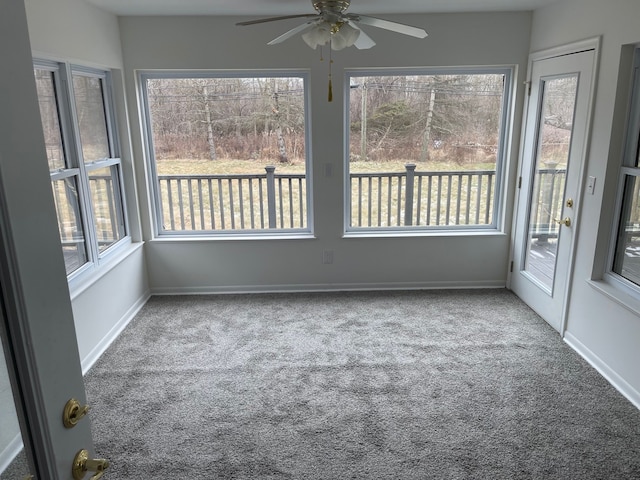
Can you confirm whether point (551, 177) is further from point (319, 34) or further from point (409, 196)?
point (319, 34)

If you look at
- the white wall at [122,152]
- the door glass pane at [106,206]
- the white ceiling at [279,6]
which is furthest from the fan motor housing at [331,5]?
the door glass pane at [106,206]

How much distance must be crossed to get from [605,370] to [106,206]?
3.79m

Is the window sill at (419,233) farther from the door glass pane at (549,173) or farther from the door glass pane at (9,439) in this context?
the door glass pane at (9,439)

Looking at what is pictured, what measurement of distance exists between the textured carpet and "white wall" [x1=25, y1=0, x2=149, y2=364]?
19 centimetres

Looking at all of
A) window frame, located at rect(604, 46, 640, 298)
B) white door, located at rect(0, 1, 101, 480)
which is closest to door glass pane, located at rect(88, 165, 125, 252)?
white door, located at rect(0, 1, 101, 480)

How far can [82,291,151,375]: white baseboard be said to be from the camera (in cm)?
306

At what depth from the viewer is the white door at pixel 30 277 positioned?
73 cm

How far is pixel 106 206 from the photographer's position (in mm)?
3697

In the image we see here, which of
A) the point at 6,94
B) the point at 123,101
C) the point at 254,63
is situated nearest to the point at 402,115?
the point at 254,63

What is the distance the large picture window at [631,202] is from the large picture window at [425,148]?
1426mm

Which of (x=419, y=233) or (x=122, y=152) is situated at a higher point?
(x=122, y=152)

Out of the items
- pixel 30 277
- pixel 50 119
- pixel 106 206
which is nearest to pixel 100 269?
pixel 106 206

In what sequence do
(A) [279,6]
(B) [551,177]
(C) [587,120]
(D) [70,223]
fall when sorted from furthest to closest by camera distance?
1. (B) [551,177]
2. (A) [279,6]
3. (D) [70,223]
4. (C) [587,120]

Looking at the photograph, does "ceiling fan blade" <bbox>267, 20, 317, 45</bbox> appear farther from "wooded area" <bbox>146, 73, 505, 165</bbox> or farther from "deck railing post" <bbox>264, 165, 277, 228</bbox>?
"deck railing post" <bbox>264, 165, 277, 228</bbox>
